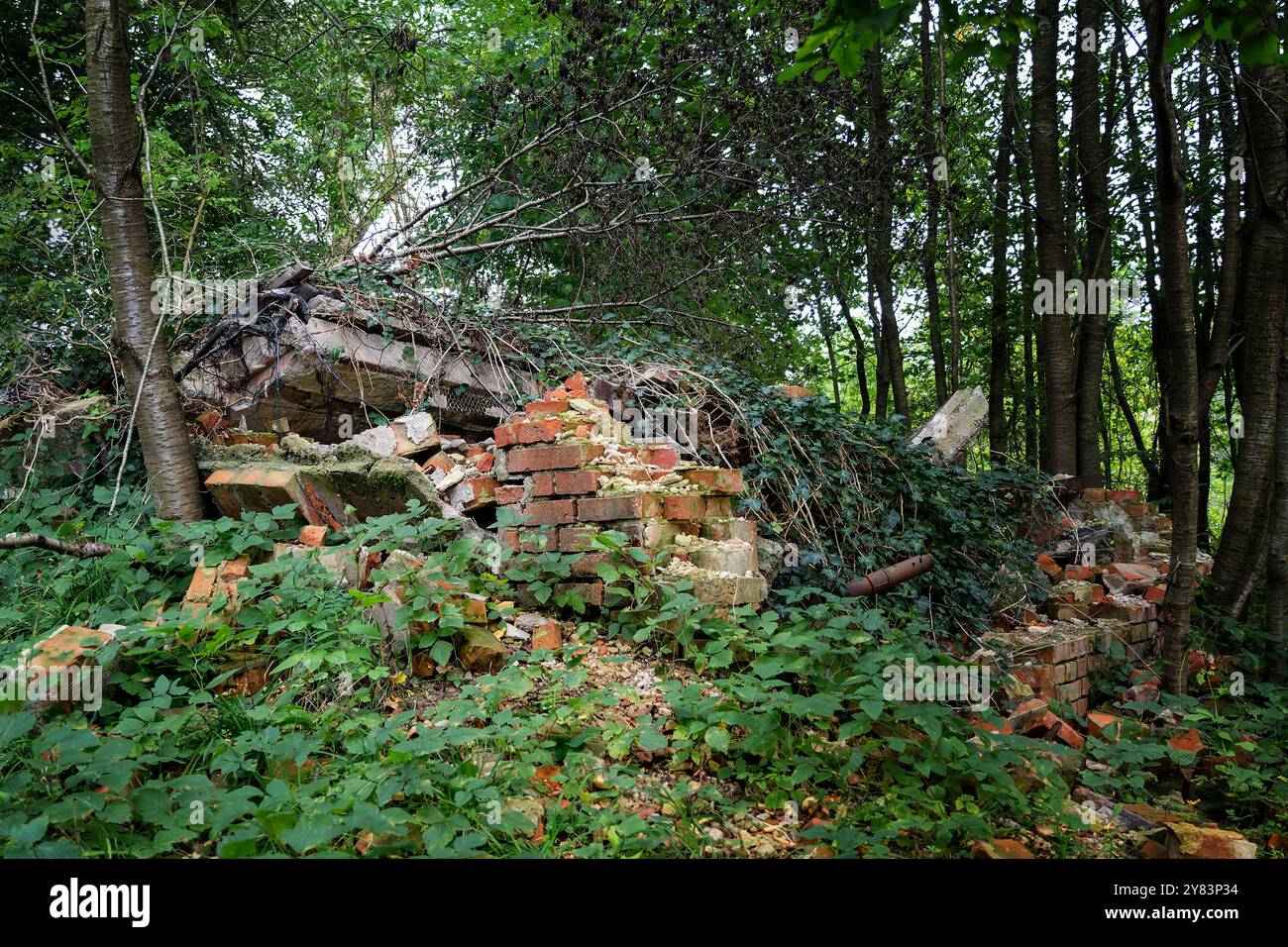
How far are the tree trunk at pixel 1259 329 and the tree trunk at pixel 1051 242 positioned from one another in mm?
1728

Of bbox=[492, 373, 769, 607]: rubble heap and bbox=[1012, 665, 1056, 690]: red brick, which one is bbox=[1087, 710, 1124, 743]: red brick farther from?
bbox=[492, 373, 769, 607]: rubble heap

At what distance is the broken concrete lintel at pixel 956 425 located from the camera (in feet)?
21.6

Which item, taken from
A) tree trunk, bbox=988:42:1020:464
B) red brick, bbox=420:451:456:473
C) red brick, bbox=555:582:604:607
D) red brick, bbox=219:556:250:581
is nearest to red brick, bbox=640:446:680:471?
red brick, bbox=555:582:604:607

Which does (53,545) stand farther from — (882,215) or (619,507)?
(882,215)

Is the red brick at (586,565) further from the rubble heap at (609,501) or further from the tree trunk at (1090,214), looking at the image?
the tree trunk at (1090,214)

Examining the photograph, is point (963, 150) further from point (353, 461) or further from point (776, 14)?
point (353, 461)

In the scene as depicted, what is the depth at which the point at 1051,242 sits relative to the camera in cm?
721

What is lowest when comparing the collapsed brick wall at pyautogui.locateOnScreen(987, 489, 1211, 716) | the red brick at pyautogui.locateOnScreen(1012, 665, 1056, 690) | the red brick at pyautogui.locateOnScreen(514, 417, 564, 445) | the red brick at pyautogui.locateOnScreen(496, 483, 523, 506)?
the red brick at pyautogui.locateOnScreen(1012, 665, 1056, 690)

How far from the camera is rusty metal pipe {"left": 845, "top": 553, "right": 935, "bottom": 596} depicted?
4227mm

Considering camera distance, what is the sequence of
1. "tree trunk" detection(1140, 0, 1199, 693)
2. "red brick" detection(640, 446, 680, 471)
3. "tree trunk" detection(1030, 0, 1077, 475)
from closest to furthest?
"tree trunk" detection(1140, 0, 1199, 693)
"red brick" detection(640, 446, 680, 471)
"tree trunk" detection(1030, 0, 1077, 475)

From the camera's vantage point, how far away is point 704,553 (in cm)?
376

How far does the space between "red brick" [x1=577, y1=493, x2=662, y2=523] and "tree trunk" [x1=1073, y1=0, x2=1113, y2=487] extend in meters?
5.58

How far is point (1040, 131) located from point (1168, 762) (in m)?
6.16

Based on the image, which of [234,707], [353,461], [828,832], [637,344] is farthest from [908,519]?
[234,707]
